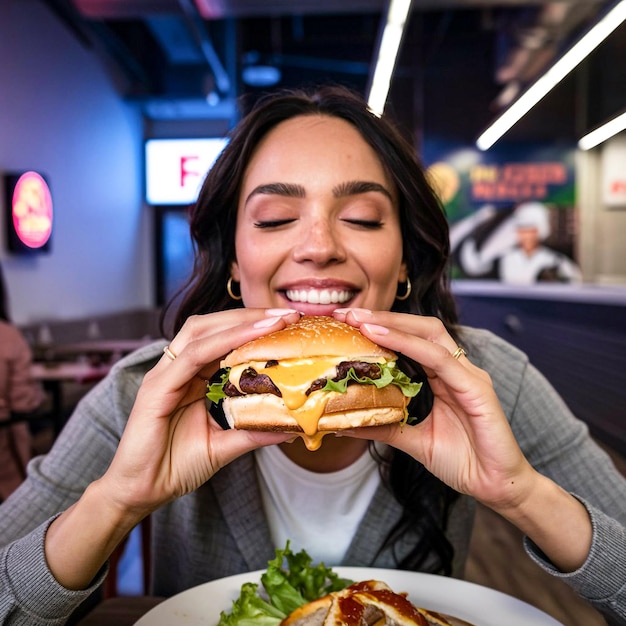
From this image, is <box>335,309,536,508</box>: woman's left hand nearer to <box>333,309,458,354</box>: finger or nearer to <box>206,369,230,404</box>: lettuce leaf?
<box>333,309,458,354</box>: finger

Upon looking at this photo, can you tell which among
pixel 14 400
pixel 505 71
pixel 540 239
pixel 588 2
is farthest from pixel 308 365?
pixel 540 239

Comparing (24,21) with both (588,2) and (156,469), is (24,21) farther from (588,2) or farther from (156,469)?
(156,469)

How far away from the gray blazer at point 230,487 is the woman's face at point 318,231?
0.39 metres

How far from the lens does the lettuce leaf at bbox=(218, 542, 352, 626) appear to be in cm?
117

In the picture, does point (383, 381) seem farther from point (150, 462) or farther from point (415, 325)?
point (150, 462)

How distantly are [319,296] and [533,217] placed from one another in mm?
9756

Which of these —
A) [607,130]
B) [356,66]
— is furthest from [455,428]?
[356,66]

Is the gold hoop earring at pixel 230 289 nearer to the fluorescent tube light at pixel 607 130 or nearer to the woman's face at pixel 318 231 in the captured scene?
the woman's face at pixel 318 231

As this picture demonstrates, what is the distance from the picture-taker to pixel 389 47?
5.07 meters

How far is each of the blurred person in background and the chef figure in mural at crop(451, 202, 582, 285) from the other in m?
7.87

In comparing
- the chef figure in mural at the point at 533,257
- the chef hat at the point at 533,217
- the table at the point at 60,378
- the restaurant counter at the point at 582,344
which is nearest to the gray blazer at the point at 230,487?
the restaurant counter at the point at 582,344

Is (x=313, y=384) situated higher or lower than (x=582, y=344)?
higher

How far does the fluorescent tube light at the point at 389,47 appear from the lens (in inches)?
171

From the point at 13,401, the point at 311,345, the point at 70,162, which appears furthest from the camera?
the point at 70,162
